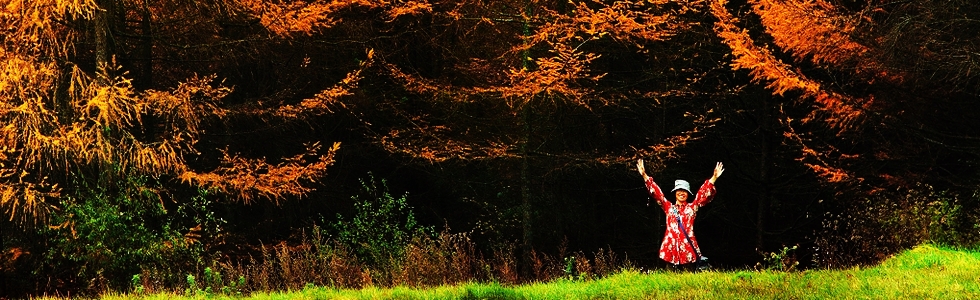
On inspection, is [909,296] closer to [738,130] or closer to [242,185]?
[242,185]

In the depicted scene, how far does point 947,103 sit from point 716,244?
6.24m

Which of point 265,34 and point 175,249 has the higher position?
point 265,34

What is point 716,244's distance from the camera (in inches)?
798

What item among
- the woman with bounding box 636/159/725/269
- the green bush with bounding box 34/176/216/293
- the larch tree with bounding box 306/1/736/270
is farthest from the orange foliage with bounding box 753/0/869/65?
the green bush with bounding box 34/176/216/293

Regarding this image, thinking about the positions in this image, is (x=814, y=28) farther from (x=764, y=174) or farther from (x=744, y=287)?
(x=744, y=287)

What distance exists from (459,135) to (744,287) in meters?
9.30

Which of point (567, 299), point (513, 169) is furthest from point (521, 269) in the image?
point (567, 299)

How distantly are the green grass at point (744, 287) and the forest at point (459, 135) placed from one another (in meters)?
1.20

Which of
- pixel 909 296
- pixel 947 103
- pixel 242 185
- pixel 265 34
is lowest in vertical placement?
pixel 909 296

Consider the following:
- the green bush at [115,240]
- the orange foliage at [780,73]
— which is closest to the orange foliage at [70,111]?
the green bush at [115,240]

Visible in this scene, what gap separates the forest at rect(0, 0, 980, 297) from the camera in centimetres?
1134

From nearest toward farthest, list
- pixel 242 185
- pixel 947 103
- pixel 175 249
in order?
pixel 175 249 < pixel 242 185 < pixel 947 103

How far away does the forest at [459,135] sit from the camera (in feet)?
37.2

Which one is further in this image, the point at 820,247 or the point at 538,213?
the point at 538,213
